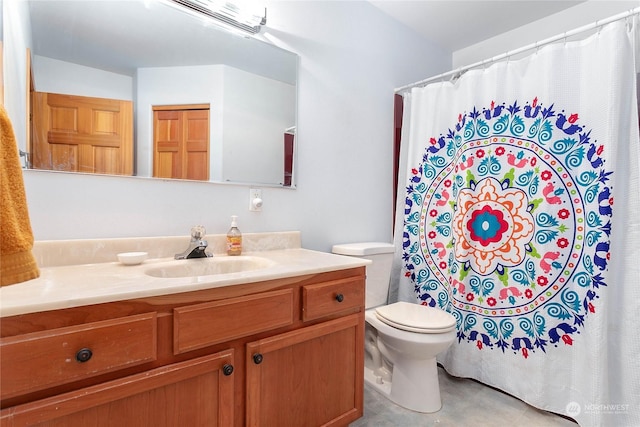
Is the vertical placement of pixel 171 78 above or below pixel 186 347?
above

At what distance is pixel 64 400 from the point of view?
→ 718 millimetres

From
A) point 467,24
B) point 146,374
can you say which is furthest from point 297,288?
point 467,24

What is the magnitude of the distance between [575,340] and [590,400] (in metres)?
0.25

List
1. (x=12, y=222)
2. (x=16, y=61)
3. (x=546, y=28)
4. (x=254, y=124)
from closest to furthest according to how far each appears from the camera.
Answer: (x=12, y=222) < (x=16, y=61) < (x=254, y=124) < (x=546, y=28)

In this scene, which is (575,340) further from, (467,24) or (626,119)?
(467,24)

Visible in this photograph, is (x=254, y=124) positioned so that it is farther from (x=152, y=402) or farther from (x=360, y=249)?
(x=152, y=402)

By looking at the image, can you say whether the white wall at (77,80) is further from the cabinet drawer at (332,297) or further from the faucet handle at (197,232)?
the cabinet drawer at (332,297)

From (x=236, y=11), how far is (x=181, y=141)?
0.69 m

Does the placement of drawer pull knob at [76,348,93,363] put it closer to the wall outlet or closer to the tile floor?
the wall outlet

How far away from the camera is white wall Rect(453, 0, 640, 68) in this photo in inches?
75.8

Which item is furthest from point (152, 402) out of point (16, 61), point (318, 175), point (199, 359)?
point (318, 175)

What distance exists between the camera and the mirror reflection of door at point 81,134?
3.70ft

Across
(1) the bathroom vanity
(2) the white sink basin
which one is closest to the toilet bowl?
(1) the bathroom vanity

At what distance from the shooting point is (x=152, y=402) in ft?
2.74
